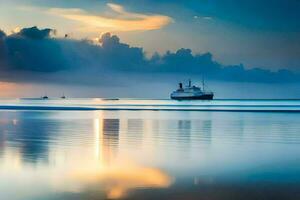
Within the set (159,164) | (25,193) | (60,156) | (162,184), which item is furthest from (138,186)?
(60,156)

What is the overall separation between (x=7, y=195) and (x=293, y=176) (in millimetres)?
7422

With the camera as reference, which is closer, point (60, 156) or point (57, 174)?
point (57, 174)

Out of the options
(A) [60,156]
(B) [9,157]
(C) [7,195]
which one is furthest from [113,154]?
(C) [7,195]

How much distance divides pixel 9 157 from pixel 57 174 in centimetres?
421

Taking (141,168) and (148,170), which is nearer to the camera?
(148,170)

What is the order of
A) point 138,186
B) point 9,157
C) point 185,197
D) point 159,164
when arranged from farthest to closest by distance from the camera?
1. point 9,157
2. point 159,164
3. point 138,186
4. point 185,197

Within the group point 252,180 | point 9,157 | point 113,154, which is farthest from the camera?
point 113,154

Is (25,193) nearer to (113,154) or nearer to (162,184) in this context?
(162,184)

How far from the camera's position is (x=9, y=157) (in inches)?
650

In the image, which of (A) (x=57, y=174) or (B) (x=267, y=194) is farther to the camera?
(A) (x=57, y=174)

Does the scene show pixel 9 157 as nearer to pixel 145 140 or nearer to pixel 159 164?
pixel 159 164

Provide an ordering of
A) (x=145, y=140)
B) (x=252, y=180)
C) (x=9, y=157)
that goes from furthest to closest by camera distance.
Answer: (x=145, y=140) → (x=9, y=157) → (x=252, y=180)

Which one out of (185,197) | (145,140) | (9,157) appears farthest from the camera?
(145,140)

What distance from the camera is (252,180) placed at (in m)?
12.3
